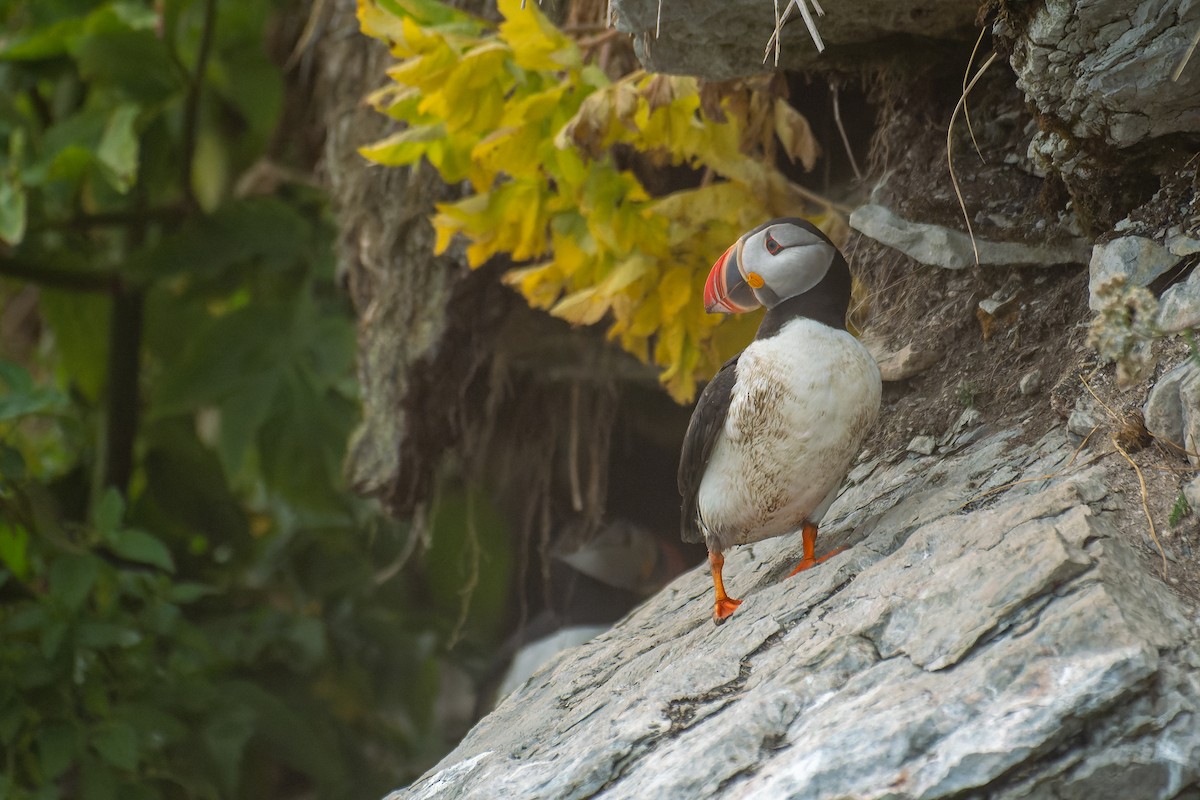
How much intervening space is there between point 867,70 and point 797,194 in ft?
1.09

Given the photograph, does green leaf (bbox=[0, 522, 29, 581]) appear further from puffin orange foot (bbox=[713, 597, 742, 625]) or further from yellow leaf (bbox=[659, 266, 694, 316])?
puffin orange foot (bbox=[713, 597, 742, 625])

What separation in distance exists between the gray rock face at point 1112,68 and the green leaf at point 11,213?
2458 millimetres

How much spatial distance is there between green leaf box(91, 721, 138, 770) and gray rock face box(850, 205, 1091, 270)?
1.96 m

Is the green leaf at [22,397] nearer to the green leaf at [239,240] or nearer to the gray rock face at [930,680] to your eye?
the green leaf at [239,240]

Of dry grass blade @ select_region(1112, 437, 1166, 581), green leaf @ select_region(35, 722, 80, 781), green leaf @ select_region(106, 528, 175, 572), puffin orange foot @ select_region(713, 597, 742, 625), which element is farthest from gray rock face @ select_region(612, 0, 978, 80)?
green leaf @ select_region(35, 722, 80, 781)

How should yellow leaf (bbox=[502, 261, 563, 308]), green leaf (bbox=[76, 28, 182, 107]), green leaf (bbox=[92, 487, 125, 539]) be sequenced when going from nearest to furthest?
1. yellow leaf (bbox=[502, 261, 563, 308])
2. green leaf (bbox=[92, 487, 125, 539])
3. green leaf (bbox=[76, 28, 182, 107])

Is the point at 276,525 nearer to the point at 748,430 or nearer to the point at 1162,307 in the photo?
the point at 748,430

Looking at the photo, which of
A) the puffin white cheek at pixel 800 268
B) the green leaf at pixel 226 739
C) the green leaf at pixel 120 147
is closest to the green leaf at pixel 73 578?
the green leaf at pixel 226 739

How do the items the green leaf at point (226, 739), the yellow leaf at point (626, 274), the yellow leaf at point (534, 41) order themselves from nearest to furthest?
the yellow leaf at point (534, 41)
the yellow leaf at point (626, 274)
the green leaf at point (226, 739)

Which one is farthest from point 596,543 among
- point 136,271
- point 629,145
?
point 136,271

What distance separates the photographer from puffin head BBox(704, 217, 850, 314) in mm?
1840

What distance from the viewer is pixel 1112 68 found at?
5.15 feet

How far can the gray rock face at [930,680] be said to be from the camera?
1.24 metres

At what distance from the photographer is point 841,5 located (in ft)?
6.41
